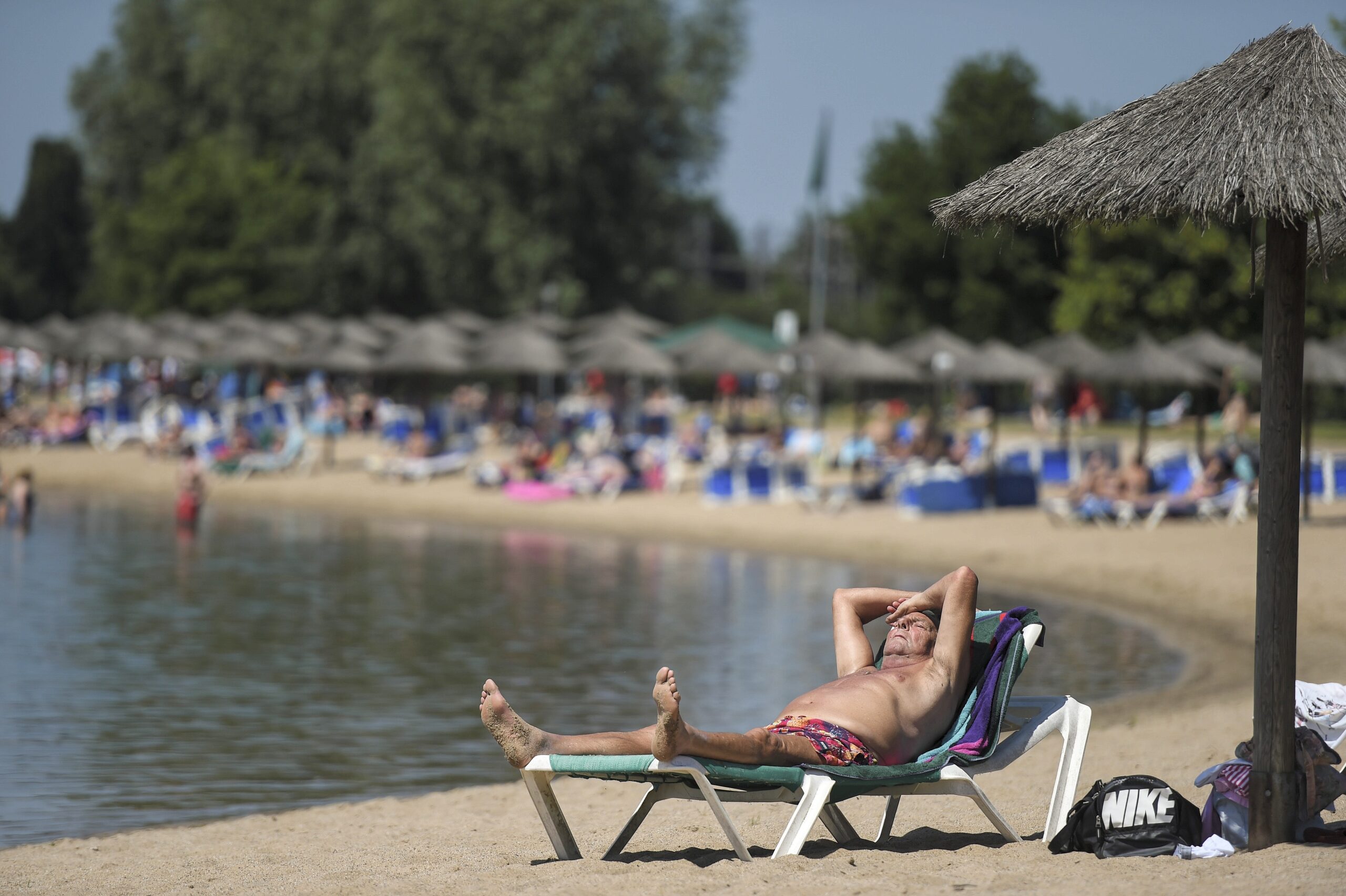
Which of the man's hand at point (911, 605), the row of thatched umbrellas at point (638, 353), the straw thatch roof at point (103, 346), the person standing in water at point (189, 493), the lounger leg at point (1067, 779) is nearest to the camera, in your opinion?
the lounger leg at point (1067, 779)

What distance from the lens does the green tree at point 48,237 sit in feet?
216

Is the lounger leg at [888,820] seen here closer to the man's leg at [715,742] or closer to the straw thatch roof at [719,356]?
the man's leg at [715,742]

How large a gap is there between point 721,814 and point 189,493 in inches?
641

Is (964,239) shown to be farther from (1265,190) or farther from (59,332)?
(1265,190)

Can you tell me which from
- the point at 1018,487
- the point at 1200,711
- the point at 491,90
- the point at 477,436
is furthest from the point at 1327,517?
the point at 491,90

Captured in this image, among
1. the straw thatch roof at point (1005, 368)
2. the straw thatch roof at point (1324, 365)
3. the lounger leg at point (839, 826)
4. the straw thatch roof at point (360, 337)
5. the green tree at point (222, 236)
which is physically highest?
the green tree at point (222, 236)

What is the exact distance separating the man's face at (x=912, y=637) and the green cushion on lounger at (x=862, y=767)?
5.6 inches

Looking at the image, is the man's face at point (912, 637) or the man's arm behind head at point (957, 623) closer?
the man's arm behind head at point (957, 623)

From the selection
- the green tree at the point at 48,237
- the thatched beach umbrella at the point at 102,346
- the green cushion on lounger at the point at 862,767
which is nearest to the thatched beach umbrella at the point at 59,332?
the thatched beach umbrella at the point at 102,346

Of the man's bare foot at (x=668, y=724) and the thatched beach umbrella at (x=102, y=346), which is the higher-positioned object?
the thatched beach umbrella at (x=102, y=346)

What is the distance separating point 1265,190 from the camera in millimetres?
4980

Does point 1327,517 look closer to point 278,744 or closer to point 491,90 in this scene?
point 278,744

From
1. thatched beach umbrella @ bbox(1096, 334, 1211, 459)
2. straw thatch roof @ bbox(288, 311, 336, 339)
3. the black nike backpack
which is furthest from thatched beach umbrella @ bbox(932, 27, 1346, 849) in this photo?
straw thatch roof @ bbox(288, 311, 336, 339)

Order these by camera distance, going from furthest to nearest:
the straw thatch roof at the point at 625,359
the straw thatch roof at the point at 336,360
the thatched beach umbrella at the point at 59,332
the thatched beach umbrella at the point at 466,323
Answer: the thatched beach umbrella at the point at 466,323
the thatched beach umbrella at the point at 59,332
the straw thatch roof at the point at 336,360
the straw thatch roof at the point at 625,359
